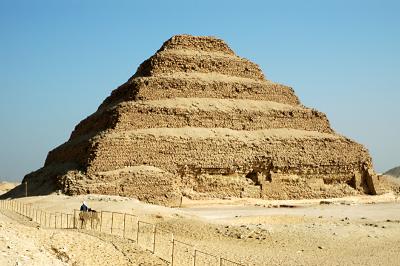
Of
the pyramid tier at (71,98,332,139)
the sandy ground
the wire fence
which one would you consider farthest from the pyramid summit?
the wire fence

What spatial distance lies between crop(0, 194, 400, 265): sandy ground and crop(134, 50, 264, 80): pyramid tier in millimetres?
15526

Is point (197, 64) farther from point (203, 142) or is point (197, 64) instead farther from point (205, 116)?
point (203, 142)

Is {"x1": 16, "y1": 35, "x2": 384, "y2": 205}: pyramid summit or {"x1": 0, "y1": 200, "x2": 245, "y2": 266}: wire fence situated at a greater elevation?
{"x1": 16, "y1": 35, "x2": 384, "y2": 205}: pyramid summit

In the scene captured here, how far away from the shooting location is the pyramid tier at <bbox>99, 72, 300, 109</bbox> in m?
42.8

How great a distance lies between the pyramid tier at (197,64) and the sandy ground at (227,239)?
50.9 feet

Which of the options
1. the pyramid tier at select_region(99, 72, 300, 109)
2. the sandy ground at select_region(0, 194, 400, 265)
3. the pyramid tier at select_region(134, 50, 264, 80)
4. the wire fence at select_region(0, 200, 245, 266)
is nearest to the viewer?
the sandy ground at select_region(0, 194, 400, 265)

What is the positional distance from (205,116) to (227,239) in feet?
71.3

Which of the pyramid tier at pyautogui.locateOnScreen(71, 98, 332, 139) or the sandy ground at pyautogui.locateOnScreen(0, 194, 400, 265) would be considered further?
the pyramid tier at pyautogui.locateOnScreen(71, 98, 332, 139)

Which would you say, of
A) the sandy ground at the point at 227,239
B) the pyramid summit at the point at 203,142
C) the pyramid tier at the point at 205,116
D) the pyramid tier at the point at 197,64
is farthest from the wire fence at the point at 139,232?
the pyramid tier at the point at 197,64

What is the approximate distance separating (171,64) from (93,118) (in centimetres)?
788

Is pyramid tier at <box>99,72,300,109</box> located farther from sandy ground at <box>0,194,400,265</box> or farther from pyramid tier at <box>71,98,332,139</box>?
sandy ground at <box>0,194,400,265</box>

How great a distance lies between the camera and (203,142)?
3931cm

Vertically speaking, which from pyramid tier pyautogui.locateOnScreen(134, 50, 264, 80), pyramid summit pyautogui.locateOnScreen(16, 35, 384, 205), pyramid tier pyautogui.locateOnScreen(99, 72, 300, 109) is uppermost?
pyramid tier pyautogui.locateOnScreen(134, 50, 264, 80)

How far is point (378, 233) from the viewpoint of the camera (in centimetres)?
2245
